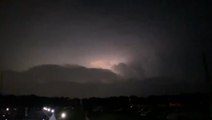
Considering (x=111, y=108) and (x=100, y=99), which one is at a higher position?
(x=100, y=99)

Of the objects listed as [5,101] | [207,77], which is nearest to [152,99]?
[5,101]

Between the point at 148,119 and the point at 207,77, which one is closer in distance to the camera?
the point at 207,77

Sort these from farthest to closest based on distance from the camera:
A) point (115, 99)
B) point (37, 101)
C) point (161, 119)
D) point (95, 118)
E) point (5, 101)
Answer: point (115, 99), point (37, 101), point (5, 101), point (95, 118), point (161, 119)

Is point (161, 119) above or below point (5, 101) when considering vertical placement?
below

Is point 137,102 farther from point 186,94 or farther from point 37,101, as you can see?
point 37,101

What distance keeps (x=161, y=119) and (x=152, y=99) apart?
6724 cm

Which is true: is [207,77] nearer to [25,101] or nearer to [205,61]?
[205,61]

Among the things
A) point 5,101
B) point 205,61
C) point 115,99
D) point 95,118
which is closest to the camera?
point 205,61

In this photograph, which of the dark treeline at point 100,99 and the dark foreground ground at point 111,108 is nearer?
the dark foreground ground at point 111,108

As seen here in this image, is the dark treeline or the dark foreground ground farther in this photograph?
the dark treeline

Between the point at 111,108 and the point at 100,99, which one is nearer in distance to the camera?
the point at 111,108

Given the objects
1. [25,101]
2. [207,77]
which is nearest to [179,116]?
[207,77]

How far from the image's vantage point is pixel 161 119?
43.3 meters

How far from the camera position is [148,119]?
44.2 m
